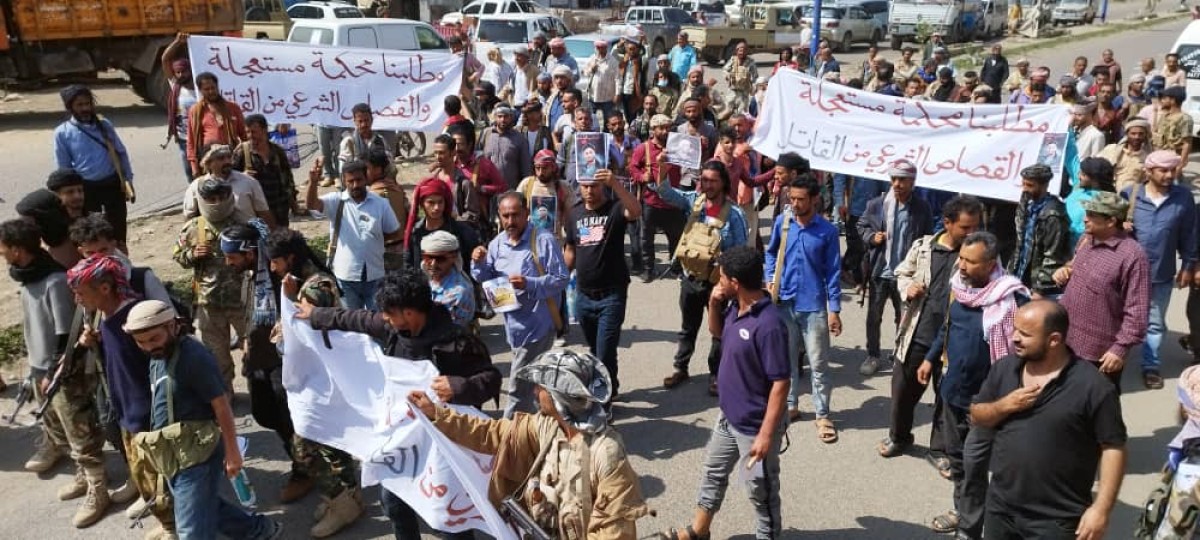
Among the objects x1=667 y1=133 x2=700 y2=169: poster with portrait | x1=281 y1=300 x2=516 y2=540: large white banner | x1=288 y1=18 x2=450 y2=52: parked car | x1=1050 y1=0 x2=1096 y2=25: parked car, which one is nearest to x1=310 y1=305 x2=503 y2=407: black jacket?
x1=281 y1=300 x2=516 y2=540: large white banner

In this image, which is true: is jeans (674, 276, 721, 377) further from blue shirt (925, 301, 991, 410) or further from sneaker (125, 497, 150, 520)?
sneaker (125, 497, 150, 520)

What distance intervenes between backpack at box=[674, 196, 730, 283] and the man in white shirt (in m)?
2.11

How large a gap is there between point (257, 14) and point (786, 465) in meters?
21.5

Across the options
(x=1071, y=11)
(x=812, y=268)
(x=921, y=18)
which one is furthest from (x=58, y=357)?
(x=1071, y=11)

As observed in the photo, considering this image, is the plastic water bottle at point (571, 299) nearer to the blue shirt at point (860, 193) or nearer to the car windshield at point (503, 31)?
the blue shirt at point (860, 193)

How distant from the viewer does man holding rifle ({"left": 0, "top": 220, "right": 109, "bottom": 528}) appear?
195 inches

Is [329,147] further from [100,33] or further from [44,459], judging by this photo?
[100,33]

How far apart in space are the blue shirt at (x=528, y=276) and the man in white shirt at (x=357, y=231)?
1072 millimetres

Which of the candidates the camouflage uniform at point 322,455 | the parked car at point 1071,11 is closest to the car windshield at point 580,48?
the camouflage uniform at point 322,455

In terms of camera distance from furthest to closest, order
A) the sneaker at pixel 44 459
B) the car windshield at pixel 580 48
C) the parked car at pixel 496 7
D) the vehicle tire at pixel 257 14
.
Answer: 1. the parked car at pixel 496 7
2. the vehicle tire at pixel 257 14
3. the car windshield at pixel 580 48
4. the sneaker at pixel 44 459

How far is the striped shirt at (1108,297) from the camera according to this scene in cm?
518

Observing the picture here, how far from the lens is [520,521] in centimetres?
351

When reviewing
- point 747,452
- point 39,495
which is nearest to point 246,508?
point 39,495

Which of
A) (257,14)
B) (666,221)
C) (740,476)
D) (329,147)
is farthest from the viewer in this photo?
(257,14)
